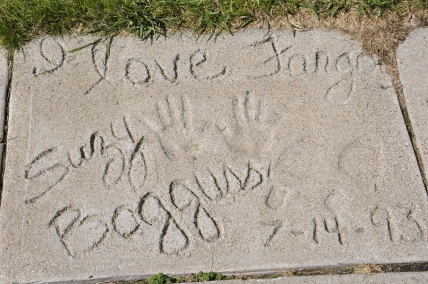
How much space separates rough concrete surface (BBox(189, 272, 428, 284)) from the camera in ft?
7.13

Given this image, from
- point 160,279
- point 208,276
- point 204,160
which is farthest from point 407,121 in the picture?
point 160,279

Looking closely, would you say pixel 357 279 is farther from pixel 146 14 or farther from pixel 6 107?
pixel 6 107

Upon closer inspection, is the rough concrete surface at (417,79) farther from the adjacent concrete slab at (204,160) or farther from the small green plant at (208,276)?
the small green plant at (208,276)

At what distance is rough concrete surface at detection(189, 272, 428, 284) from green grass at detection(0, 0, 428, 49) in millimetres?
1247

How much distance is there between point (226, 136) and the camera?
250 cm

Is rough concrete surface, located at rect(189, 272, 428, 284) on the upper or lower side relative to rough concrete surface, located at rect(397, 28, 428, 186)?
lower

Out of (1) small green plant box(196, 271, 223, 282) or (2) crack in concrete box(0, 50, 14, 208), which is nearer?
(1) small green plant box(196, 271, 223, 282)

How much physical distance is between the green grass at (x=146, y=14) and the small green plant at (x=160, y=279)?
1182mm

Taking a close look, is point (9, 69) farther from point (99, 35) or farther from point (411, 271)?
point (411, 271)

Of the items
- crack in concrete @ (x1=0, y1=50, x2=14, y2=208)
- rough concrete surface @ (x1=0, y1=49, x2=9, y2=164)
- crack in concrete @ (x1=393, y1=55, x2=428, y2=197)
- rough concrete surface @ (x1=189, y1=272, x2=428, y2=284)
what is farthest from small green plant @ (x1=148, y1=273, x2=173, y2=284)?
crack in concrete @ (x1=393, y1=55, x2=428, y2=197)

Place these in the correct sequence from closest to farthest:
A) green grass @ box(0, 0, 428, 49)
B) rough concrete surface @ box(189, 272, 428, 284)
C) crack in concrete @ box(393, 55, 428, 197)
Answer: rough concrete surface @ box(189, 272, 428, 284)
crack in concrete @ box(393, 55, 428, 197)
green grass @ box(0, 0, 428, 49)

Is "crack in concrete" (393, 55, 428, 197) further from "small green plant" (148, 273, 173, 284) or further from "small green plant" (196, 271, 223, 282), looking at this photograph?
"small green plant" (148, 273, 173, 284)

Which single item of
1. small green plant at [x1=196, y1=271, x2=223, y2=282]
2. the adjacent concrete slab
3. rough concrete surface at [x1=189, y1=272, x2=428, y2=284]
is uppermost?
the adjacent concrete slab

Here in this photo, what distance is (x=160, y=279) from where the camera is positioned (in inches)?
85.7
